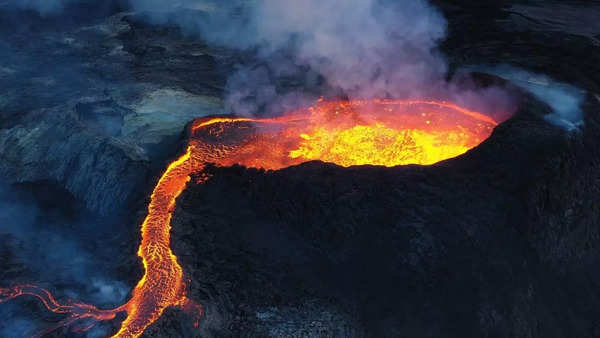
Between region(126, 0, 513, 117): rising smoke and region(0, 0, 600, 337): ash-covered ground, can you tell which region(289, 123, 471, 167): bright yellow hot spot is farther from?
region(126, 0, 513, 117): rising smoke

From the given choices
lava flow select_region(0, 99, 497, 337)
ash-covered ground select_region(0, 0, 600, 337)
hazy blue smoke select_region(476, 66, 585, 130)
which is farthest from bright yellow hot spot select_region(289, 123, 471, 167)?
hazy blue smoke select_region(476, 66, 585, 130)

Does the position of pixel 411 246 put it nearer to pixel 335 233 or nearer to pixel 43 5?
pixel 335 233

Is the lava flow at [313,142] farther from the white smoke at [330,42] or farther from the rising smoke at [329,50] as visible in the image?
the white smoke at [330,42]

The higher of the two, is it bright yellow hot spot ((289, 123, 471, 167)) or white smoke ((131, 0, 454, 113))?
white smoke ((131, 0, 454, 113))

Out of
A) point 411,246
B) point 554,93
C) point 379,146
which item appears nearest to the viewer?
point 411,246

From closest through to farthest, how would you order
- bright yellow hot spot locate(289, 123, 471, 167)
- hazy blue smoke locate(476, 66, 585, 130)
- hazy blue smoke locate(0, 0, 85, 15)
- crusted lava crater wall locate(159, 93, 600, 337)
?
crusted lava crater wall locate(159, 93, 600, 337) → hazy blue smoke locate(476, 66, 585, 130) → bright yellow hot spot locate(289, 123, 471, 167) → hazy blue smoke locate(0, 0, 85, 15)

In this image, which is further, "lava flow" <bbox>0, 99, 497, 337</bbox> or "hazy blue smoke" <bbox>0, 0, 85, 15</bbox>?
"hazy blue smoke" <bbox>0, 0, 85, 15</bbox>

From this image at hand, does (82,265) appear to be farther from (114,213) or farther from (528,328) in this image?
(528,328)

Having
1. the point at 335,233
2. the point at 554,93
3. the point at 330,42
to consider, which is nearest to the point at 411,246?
the point at 335,233
